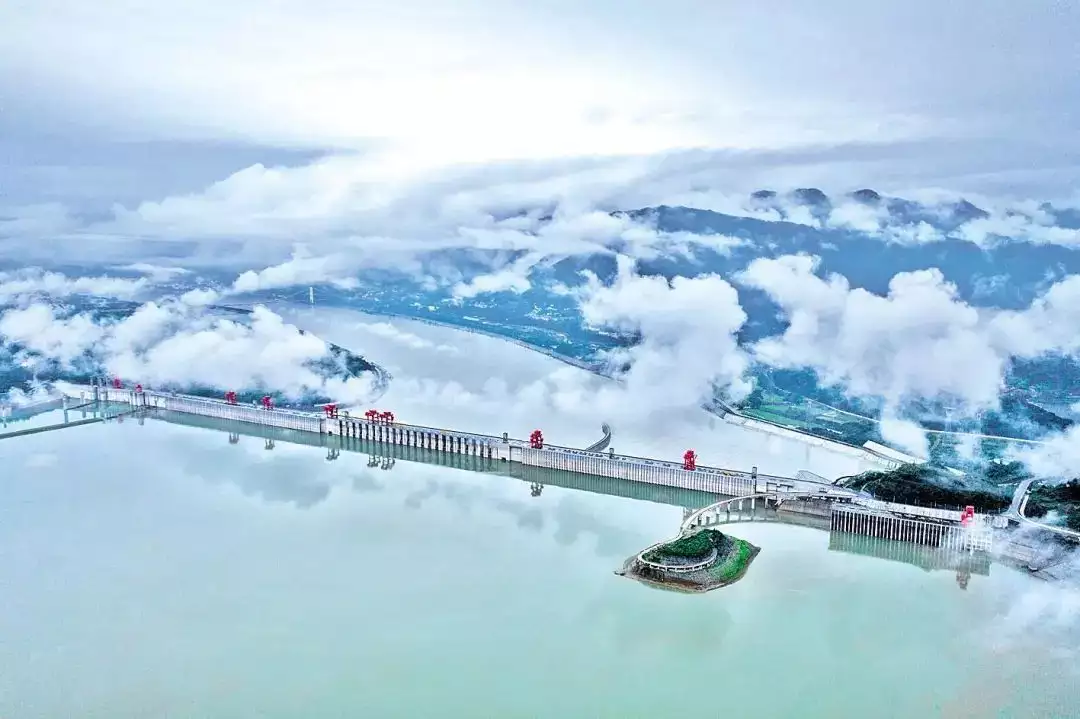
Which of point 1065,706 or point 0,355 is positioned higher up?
point 0,355

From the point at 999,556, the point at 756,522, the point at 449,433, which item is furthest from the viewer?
the point at 449,433

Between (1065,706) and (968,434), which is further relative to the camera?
(968,434)

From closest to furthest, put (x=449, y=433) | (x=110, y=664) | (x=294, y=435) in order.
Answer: (x=110, y=664) < (x=449, y=433) < (x=294, y=435)

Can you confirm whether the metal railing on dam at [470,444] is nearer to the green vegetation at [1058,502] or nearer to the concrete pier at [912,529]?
the concrete pier at [912,529]

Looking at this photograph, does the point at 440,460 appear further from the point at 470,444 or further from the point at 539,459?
the point at 539,459

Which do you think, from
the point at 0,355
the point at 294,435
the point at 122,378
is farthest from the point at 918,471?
the point at 0,355

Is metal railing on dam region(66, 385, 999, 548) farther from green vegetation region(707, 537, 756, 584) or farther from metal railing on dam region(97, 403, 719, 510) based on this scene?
green vegetation region(707, 537, 756, 584)

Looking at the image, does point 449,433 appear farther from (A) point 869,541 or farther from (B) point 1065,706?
(B) point 1065,706
